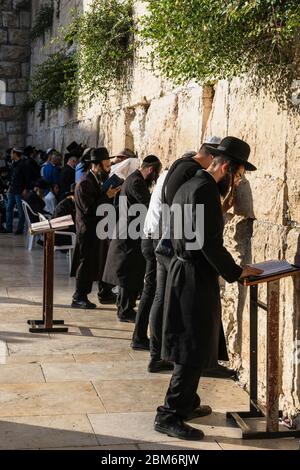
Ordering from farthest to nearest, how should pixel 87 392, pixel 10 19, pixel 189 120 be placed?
pixel 10 19 < pixel 189 120 < pixel 87 392

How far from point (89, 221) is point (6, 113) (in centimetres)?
1288

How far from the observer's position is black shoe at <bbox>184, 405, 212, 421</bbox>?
480 cm

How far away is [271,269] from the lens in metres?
4.38

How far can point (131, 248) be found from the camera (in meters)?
7.09

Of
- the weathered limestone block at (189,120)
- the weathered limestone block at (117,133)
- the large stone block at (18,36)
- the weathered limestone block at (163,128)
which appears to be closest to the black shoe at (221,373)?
the weathered limestone block at (189,120)

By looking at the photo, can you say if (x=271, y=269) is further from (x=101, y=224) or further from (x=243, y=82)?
(x=101, y=224)

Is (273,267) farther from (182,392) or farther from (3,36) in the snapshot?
(3,36)

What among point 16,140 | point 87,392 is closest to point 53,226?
point 87,392

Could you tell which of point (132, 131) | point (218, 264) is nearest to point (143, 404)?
point (218, 264)

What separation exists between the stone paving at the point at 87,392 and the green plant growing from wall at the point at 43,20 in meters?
10.8

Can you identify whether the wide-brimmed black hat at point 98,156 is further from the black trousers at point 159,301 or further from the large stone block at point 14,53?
the large stone block at point 14,53

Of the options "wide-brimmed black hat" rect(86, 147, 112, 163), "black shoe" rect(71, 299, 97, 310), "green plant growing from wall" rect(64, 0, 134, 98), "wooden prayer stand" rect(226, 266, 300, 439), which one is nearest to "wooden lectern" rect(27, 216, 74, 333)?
"black shoe" rect(71, 299, 97, 310)

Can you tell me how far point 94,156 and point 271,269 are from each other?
3830mm

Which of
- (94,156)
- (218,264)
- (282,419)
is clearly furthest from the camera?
(94,156)
